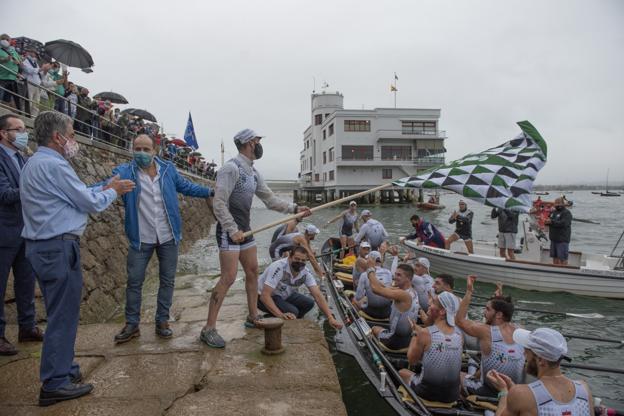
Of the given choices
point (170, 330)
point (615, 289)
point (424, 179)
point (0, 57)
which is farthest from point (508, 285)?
point (0, 57)

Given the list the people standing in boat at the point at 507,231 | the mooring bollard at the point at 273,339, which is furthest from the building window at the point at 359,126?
the mooring bollard at the point at 273,339

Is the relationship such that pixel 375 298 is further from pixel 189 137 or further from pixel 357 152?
pixel 357 152

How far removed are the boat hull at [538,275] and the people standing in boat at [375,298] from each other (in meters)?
5.81

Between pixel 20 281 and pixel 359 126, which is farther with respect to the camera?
pixel 359 126

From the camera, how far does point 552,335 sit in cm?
291

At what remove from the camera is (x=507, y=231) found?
11.9m

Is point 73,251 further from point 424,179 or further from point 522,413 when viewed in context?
point 424,179

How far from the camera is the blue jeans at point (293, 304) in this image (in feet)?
19.1

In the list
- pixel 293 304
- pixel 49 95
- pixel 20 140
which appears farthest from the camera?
pixel 49 95

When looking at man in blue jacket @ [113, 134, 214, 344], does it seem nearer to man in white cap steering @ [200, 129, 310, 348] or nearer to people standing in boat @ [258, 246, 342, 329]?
man in white cap steering @ [200, 129, 310, 348]

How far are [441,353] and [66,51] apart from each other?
45.4 ft

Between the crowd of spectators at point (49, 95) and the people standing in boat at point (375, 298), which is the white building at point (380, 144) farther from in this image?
the people standing in boat at point (375, 298)

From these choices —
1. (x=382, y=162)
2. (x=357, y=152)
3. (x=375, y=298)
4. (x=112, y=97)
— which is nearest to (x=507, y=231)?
(x=375, y=298)

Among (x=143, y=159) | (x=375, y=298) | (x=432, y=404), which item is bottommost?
(x=432, y=404)
